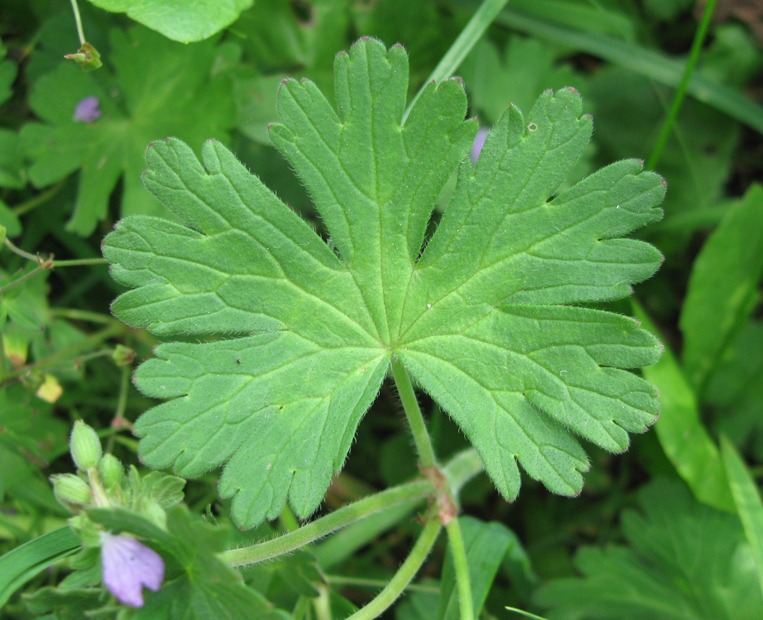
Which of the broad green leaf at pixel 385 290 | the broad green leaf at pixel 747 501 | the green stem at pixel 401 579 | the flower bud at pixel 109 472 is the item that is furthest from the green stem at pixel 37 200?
the broad green leaf at pixel 747 501

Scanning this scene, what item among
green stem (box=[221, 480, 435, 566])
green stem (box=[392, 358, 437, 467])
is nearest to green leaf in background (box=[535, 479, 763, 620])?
green stem (box=[221, 480, 435, 566])

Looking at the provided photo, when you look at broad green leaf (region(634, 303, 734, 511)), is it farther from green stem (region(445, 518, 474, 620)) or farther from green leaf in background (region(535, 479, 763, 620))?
green stem (region(445, 518, 474, 620))

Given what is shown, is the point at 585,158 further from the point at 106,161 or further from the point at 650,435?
the point at 106,161

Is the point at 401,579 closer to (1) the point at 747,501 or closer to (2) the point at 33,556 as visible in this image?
(2) the point at 33,556

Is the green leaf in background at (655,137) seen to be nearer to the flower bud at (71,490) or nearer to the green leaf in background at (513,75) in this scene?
the green leaf in background at (513,75)

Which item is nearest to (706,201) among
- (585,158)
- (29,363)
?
(585,158)

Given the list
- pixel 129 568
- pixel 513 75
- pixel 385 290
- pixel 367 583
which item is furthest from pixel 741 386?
pixel 129 568
